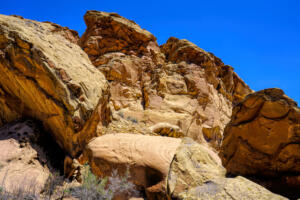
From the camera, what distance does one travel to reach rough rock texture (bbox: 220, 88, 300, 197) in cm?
293

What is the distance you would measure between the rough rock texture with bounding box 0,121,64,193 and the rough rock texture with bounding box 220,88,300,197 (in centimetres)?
387

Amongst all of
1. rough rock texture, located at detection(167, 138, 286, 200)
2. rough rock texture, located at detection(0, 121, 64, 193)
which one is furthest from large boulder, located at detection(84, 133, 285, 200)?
rough rock texture, located at detection(0, 121, 64, 193)

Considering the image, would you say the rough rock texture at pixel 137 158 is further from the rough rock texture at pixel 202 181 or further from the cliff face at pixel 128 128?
the rough rock texture at pixel 202 181

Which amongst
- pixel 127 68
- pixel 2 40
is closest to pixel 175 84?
pixel 127 68

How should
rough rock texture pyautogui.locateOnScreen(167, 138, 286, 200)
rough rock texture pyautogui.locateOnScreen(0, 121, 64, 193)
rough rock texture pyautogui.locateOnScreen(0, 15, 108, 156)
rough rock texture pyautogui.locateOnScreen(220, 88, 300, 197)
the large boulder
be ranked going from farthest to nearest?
1. rough rock texture pyautogui.locateOnScreen(0, 15, 108, 156)
2. rough rock texture pyautogui.locateOnScreen(0, 121, 64, 193)
3. rough rock texture pyautogui.locateOnScreen(220, 88, 300, 197)
4. the large boulder
5. rough rock texture pyautogui.locateOnScreen(167, 138, 286, 200)

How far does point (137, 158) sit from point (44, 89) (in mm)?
3170

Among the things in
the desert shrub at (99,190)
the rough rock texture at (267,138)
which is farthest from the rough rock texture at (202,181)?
the desert shrub at (99,190)

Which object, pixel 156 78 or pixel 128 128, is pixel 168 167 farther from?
pixel 156 78

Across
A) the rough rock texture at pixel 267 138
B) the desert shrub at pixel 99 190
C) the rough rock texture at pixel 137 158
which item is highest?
the rough rock texture at pixel 267 138

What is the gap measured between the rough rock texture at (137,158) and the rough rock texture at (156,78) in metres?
4.41

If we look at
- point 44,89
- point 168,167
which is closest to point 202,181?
point 168,167

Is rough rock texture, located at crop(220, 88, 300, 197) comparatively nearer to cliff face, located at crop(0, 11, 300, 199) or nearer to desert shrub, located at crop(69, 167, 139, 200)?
cliff face, located at crop(0, 11, 300, 199)

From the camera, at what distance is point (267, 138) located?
320cm

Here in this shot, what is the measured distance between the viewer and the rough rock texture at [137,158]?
4.54 m
